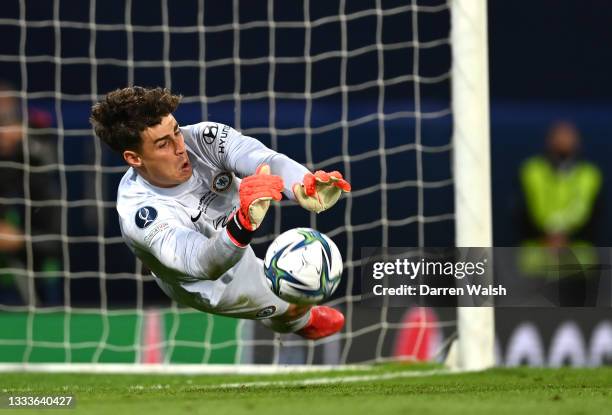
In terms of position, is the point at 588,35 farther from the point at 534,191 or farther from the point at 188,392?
the point at 188,392

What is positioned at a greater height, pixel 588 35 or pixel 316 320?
pixel 588 35

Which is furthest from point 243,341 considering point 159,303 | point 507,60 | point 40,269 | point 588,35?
point 588,35

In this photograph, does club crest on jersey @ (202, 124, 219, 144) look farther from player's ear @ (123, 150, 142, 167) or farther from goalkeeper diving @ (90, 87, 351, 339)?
player's ear @ (123, 150, 142, 167)

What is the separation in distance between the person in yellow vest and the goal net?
101 centimetres

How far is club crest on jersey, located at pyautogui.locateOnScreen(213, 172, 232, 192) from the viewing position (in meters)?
6.46

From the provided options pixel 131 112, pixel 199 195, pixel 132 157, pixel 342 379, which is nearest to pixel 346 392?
pixel 199 195

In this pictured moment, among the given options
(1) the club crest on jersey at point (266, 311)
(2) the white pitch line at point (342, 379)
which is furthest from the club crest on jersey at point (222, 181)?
(2) the white pitch line at point (342, 379)

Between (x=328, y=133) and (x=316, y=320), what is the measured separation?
414 cm

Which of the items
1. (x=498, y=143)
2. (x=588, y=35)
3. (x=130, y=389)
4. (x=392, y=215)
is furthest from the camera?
(x=588, y=35)

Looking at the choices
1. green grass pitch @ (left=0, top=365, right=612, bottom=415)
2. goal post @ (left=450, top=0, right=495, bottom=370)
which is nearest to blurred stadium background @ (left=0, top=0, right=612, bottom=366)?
goal post @ (left=450, top=0, right=495, bottom=370)

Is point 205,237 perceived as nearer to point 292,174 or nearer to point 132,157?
point 292,174

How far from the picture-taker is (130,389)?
266 inches

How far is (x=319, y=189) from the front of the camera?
5.69 metres

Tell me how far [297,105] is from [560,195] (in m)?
2.74
